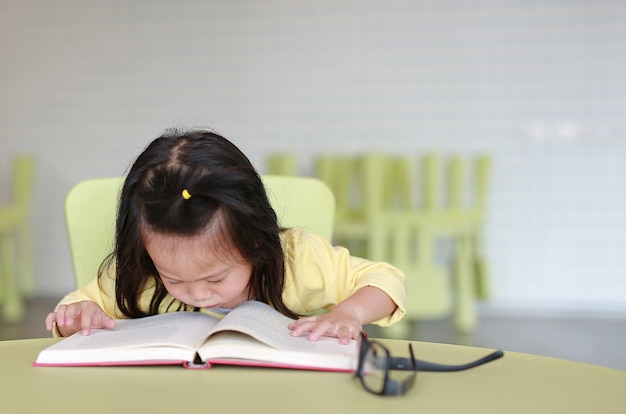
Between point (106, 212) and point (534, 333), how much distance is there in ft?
8.07

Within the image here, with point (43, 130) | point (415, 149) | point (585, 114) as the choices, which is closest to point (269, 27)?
point (415, 149)

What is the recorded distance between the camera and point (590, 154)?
12.2ft

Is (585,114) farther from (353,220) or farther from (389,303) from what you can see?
(389,303)

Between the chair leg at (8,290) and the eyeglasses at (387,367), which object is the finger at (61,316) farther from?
the chair leg at (8,290)

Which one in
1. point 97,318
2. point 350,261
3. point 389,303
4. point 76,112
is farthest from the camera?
point 76,112

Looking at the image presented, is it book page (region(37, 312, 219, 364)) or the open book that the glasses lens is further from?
book page (region(37, 312, 219, 364))

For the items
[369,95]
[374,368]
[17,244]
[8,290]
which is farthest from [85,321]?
[17,244]

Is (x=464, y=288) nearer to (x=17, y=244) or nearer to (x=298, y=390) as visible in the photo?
Result: (x=17, y=244)

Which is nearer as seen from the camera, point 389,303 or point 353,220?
point 389,303

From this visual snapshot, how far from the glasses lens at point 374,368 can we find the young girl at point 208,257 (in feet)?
0.35

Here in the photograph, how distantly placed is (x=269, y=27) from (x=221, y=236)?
9.89 feet

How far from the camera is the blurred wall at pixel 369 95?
3715 mm

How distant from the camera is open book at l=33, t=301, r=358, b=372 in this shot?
0.80 meters

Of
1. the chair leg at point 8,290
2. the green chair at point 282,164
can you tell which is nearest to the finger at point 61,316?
the green chair at point 282,164
